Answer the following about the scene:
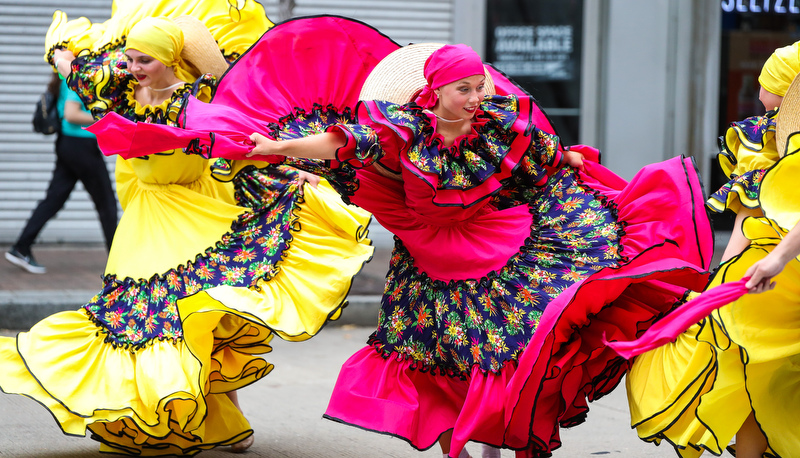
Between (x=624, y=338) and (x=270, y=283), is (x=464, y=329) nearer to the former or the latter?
(x=624, y=338)

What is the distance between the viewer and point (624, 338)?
325 centimetres

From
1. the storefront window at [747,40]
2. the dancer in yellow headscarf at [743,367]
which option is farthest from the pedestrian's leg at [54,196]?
the storefront window at [747,40]

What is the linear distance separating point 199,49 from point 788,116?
2.57 m

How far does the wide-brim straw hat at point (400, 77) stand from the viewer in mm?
3592

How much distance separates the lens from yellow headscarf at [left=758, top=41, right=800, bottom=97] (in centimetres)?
359

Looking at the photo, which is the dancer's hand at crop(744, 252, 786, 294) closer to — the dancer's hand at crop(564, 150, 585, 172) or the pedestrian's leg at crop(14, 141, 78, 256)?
the dancer's hand at crop(564, 150, 585, 172)

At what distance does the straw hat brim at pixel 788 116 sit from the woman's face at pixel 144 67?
2580mm

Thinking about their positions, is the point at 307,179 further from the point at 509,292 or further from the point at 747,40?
the point at 747,40

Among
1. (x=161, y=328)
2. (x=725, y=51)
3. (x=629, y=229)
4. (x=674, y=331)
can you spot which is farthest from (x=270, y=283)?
(x=725, y=51)

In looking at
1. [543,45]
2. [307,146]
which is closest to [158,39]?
[307,146]

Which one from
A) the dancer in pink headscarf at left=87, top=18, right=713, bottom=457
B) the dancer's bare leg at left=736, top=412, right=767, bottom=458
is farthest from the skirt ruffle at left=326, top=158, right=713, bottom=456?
the dancer's bare leg at left=736, top=412, right=767, bottom=458

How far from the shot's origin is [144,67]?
4.11 m

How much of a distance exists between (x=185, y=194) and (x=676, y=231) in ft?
7.05

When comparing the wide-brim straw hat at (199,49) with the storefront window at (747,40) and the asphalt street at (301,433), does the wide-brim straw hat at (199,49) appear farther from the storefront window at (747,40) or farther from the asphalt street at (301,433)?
the storefront window at (747,40)
